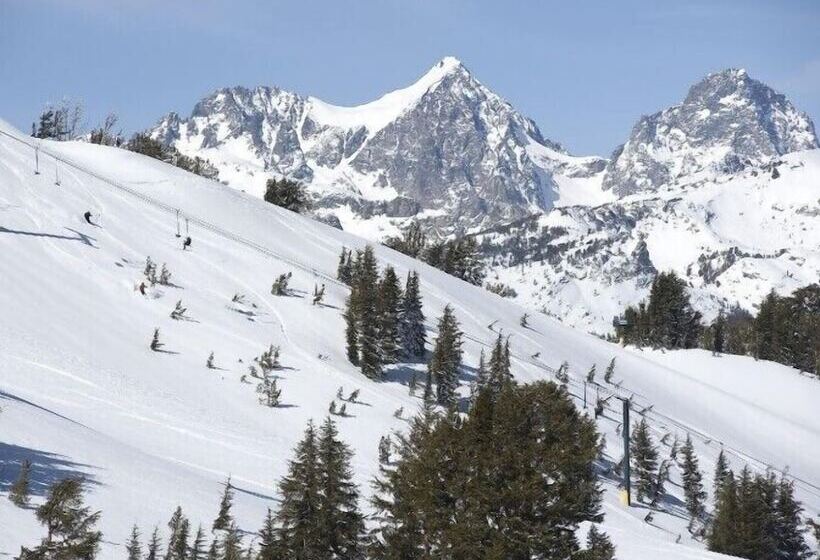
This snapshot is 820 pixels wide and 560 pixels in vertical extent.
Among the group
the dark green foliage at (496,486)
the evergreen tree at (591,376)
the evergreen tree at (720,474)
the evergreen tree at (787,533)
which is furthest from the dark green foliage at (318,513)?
the evergreen tree at (591,376)

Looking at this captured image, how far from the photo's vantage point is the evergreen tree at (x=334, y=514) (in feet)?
67.4

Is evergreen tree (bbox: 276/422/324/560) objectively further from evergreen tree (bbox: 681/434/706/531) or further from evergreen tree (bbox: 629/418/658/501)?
evergreen tree (bbox: 629/418/658/501)

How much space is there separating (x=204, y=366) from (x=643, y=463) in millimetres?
23728

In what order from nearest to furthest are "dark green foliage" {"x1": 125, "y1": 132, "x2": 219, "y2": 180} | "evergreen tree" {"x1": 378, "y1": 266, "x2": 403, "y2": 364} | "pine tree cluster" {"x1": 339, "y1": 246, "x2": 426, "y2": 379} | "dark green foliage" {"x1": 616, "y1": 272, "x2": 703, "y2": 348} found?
"pine tree cluster" {"x1": 339, "y1": 246, "x2": 426, "y2": 379}, "evergreen tree" {"x1": 378, "y1": 266, "x2": 403, "y2": 364}, "dark green foliage" {"x1": 125, "y1": 132, "x2": 219, "y2": 180}, "dark green foliage" {"x1": 616, "y1": 272, "x2": 703, "y2": 348}

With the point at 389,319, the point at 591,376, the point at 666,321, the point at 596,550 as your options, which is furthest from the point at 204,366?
the point at 666,321

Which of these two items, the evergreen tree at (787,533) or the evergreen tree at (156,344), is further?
the evergreen tree at (156,344)

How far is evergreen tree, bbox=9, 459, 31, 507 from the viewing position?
1933cm

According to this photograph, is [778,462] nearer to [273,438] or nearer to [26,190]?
[273,438]

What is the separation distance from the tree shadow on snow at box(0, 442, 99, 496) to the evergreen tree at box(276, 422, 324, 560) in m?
5.03

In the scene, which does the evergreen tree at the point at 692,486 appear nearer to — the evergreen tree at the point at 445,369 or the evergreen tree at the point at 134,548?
the evergreen tree at the point at 445,369

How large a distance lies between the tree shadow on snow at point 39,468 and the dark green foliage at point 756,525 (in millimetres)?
28512

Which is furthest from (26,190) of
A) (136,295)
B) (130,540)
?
(130,540)

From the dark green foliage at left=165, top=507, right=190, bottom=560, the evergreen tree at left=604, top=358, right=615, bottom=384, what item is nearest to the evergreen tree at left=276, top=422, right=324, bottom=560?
the dark green foliage at left=165, top=507, right=190, bottom=560

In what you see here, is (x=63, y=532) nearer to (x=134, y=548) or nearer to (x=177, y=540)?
(x=134, y=548)
